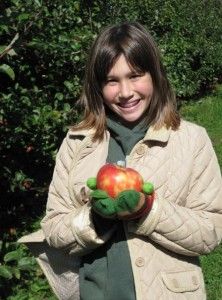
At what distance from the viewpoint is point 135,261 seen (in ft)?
6.91

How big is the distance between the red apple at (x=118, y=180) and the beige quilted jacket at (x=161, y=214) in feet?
0.38

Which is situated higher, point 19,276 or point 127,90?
point 127,90

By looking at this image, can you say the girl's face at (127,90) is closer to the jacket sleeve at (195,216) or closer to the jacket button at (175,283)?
the jacket sleeve at (195,216)

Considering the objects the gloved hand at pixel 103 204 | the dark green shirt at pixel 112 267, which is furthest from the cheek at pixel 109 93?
the gloved hand at pixel 103 204

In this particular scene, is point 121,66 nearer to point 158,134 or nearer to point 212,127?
point 158,134

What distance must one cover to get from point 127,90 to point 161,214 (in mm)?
481

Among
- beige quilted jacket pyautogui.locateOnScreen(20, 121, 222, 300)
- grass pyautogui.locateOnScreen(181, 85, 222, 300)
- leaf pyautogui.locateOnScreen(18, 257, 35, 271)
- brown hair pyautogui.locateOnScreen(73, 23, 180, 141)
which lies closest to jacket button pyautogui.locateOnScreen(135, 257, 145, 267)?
beige quilted jacket pyautogui.locateOnScreen(20, 121, 222, 300)

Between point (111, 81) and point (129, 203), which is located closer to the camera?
point (129, 203)

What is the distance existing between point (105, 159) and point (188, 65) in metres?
7.50

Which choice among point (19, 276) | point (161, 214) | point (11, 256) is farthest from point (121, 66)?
point (19, 276)

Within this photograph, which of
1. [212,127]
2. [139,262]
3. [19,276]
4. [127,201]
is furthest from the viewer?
[212,127]

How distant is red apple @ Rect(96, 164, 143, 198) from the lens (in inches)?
78.2

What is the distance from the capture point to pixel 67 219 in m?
2.19

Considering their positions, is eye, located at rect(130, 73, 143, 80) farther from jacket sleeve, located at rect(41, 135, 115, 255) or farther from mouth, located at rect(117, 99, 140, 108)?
jacket sleeve, located at rect(41, 135, 115, 255)
